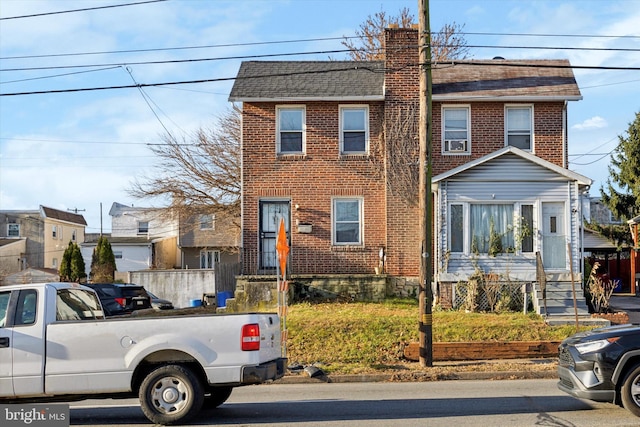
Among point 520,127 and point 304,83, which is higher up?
point 304,83

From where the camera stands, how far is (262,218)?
24922 millimetres

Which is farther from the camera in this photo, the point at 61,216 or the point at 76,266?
the point at 61,216

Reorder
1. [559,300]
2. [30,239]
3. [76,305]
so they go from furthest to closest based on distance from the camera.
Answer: [30,239] → [559,300] → [76,305]

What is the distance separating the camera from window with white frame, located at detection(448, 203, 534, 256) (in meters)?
22.6

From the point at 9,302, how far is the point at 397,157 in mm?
16144

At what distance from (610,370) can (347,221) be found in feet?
50.8

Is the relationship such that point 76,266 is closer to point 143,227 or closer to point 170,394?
point 143,227

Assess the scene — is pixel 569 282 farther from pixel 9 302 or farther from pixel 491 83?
pixel 9 302

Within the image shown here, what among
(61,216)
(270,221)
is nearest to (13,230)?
(61,216)

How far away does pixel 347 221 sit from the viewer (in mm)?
24875

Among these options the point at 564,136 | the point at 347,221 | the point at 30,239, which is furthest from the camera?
the point at 30,239

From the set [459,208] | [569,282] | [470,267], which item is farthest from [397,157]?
A: [569,282]

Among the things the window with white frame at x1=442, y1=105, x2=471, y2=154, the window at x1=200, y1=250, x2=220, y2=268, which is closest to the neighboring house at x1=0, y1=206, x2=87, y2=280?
the window at x1=200, y1=250, x2=220, y2=268

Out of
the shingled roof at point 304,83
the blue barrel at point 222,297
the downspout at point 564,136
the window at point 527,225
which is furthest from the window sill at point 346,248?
the downspout at point 564,136
